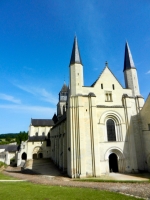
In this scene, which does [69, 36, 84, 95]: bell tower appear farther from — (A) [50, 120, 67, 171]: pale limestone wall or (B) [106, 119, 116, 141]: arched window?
(A) [50, 120, 67, 171]: pale limestone wall

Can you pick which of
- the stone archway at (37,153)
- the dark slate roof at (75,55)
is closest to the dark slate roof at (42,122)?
the stone archway at (37,153)

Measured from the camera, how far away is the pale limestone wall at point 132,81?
2331cm

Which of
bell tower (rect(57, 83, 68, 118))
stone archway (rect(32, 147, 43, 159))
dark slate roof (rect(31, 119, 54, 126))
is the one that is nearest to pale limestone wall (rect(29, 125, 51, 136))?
dark slate roof (rect(31, 119, 54, 126))

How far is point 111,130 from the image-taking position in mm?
21047

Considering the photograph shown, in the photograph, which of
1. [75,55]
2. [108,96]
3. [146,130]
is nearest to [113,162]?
[146,130]

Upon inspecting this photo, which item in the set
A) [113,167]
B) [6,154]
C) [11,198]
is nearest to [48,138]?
[6,154]

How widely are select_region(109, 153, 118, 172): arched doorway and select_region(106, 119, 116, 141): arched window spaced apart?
2.47 m

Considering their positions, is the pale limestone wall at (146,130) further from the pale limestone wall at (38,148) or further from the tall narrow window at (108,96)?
the pale limestone wall at (38,148)

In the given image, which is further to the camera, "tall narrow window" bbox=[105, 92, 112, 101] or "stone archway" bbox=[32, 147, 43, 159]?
"stone archway" bbox=[32, 147, 43, 159]

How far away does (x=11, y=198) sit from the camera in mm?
9359

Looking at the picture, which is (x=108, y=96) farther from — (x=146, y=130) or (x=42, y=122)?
(x=42, y=122)

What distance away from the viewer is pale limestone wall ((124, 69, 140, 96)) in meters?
23.3

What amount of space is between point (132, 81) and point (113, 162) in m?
13.3

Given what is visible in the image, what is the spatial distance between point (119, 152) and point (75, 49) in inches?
703
